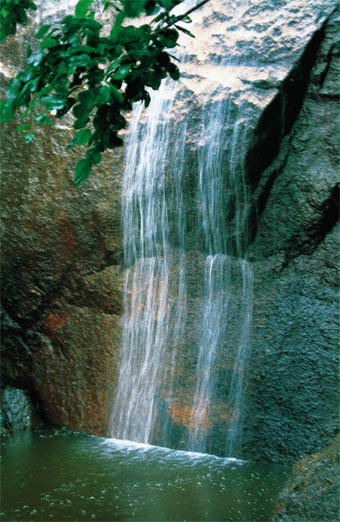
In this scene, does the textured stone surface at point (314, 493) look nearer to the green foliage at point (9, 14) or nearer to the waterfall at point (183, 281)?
the waterfall at point (183, 281)

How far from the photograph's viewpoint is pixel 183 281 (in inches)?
181

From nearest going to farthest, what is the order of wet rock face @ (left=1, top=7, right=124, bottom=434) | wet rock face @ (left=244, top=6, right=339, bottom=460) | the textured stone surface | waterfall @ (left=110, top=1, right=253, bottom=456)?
the textured stone surface → wet rock face @ (left=244, top=6, right=339, bottom=460) → waterfall @ (left=110, top=1, right=253, bottom=456) → wet rock face @ (left=1, top=7, right=124, bottom=434)

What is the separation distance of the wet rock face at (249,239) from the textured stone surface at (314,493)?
1.37 meters

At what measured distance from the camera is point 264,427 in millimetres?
4164

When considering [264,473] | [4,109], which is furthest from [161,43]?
[264,473]

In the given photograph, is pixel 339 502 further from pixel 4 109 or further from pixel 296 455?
pixel 4 109

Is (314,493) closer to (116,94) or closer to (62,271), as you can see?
(116,94)

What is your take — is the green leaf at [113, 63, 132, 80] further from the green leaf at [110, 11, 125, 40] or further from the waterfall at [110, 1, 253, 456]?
the waterfall at [110, 1, 253, 456]

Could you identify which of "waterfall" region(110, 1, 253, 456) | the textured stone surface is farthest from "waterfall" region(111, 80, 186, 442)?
the textured stone surface

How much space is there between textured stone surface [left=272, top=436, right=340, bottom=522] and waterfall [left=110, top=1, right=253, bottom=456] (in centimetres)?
156

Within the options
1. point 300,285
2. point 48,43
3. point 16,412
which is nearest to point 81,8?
point 48,43

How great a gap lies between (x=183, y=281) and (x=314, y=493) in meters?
2.34

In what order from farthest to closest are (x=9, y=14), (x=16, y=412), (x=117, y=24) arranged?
(x=16, y=412), (x=9, y=14), (x=117, y=24)

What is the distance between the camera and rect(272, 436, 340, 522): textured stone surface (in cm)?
243
